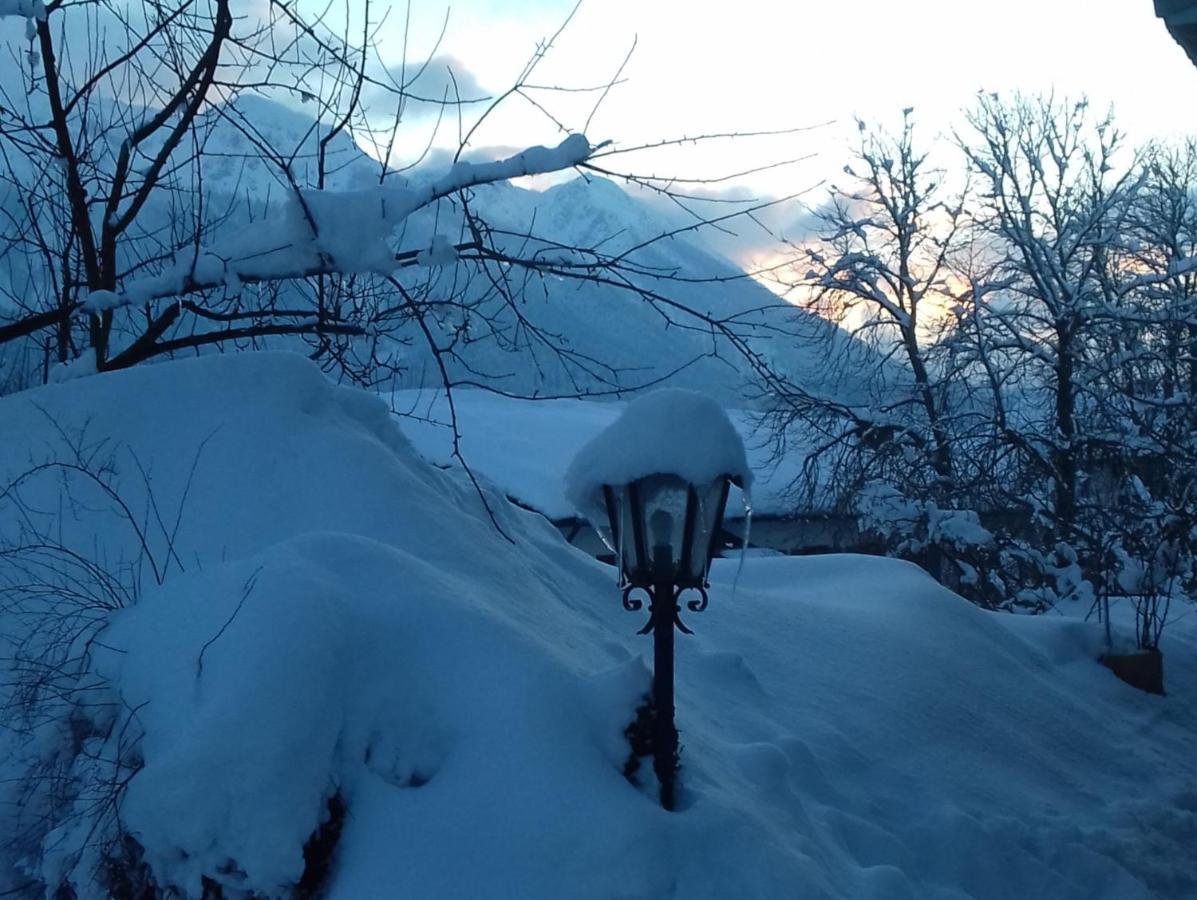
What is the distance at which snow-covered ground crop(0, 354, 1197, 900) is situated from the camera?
2672 millimetres

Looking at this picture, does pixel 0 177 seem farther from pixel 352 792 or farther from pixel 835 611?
pixel 835 611

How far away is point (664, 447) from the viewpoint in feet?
10.1

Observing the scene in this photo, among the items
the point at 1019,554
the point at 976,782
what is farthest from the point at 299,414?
the point at 1019,554

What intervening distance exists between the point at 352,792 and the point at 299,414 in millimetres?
1857

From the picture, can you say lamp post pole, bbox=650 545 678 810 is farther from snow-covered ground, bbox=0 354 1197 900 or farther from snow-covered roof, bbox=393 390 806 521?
snow-covered roof, bbox=393 390 806 521

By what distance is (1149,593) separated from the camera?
756 cm

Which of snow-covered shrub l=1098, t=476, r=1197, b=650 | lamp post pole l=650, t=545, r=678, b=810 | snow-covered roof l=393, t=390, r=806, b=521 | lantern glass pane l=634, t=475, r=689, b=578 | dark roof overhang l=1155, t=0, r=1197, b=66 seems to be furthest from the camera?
snow-covered roof l=393, t=390, r=806, b=521

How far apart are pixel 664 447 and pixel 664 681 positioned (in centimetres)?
67

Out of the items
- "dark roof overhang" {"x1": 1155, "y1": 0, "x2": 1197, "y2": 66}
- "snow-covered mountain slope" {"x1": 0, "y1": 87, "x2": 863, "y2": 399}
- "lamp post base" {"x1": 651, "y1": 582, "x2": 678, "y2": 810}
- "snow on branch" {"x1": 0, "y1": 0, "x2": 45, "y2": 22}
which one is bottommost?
"lamp post base" {"x1": 651, "y1": 582, "x2": 678, "y2": 810}

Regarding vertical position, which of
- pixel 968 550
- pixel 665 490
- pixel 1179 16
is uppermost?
pixel 1179 16

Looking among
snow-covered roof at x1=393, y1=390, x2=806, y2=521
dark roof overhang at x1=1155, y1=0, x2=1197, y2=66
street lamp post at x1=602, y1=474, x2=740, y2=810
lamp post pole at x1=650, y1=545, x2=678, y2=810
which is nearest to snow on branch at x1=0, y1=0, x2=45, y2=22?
street lamp post at x1=602, y1=474, x2=740, y2=810

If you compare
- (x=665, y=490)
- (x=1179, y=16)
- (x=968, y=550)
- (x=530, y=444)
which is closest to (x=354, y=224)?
(x=665, y=490)

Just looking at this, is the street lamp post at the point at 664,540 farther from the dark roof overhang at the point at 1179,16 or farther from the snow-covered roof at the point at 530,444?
the snow-covered roof at the point at 530,444

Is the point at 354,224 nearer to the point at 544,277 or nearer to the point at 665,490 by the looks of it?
the point at 544,277
